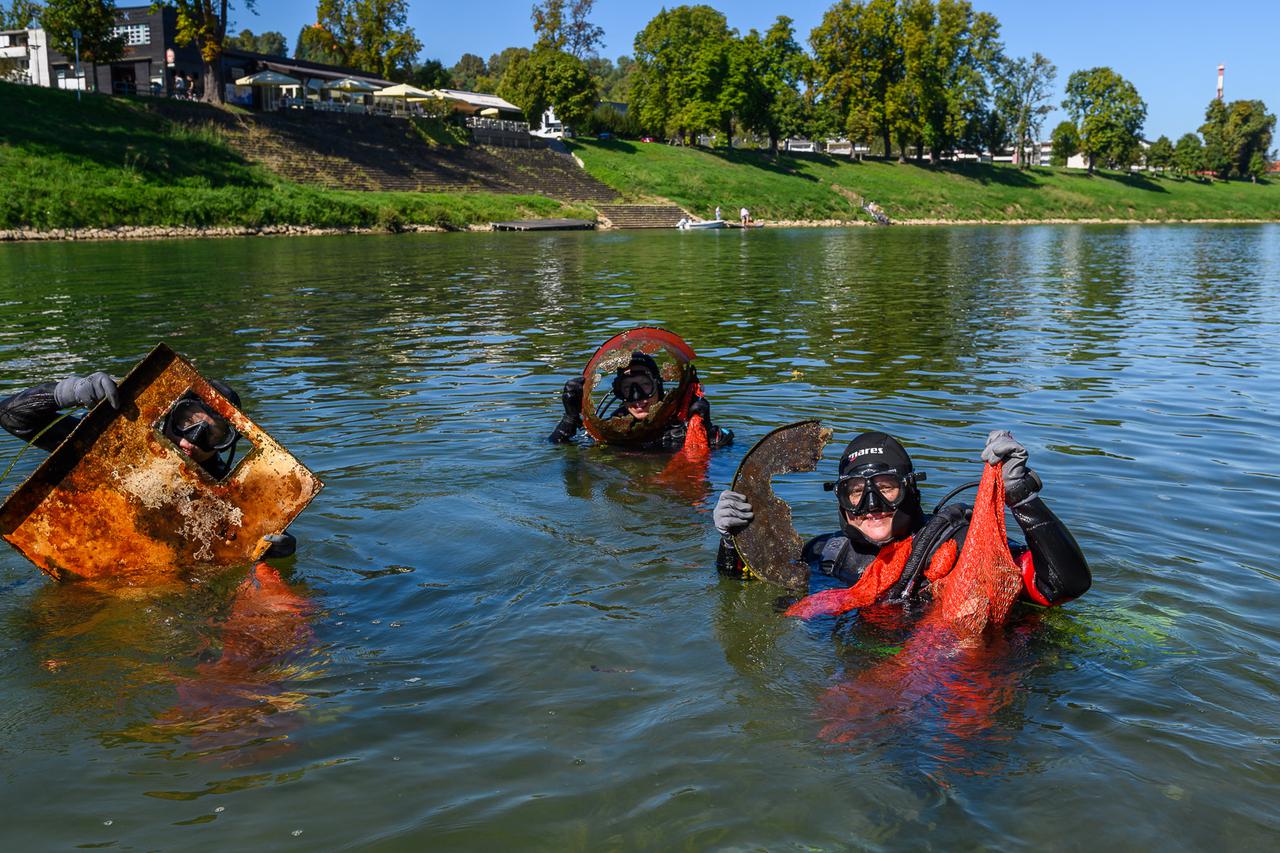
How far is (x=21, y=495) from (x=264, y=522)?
1.40m

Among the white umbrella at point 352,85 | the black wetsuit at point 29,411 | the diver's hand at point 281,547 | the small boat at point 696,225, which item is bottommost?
the diver's hand at point 281,547

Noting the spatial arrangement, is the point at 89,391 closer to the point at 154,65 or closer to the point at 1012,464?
the point at 1012,464

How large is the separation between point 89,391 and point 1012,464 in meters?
5.28

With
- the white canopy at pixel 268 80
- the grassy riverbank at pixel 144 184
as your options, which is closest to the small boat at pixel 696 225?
the grassy riverbank at pixel 144 184

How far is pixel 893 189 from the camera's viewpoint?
8206 cm

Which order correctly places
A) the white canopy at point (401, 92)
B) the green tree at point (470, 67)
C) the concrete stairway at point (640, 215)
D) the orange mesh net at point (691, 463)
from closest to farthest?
the orange mesh net at point (691, 463) < the concrete stairway at point (640, 215) < the white canopy at point (401, 92) < the green tree at point (470, 67)

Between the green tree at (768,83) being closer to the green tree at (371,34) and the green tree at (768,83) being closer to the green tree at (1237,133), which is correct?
the green tree at (371,34)

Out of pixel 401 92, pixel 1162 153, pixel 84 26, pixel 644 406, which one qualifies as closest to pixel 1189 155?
pixel 1162 153

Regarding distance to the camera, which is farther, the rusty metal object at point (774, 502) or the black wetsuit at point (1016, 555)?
the rusty metal object at point (774, 502)

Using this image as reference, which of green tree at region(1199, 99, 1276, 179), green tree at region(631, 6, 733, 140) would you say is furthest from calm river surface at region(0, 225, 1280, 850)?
green tree at region(1199, 99, 1276, 179)

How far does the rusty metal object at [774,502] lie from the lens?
5953 millimetres

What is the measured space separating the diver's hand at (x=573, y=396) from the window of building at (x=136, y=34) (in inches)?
2847

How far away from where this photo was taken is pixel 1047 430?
36.1ft

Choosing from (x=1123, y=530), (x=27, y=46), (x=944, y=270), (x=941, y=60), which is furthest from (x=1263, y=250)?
(x=27, y=46)
